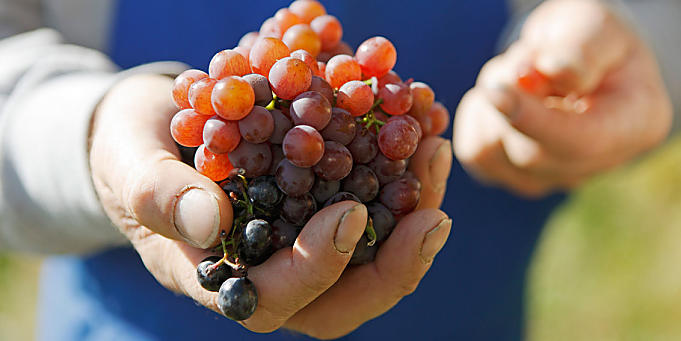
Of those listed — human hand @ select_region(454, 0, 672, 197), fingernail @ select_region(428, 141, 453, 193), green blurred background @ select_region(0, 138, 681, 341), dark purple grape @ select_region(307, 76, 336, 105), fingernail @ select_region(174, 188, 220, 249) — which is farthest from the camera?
green blurred background @ select_region(0, 138, 681, 341)

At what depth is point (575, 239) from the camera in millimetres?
2918

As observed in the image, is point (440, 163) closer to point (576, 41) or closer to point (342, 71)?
point (342, 71)

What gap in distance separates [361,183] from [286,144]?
4.7 inches

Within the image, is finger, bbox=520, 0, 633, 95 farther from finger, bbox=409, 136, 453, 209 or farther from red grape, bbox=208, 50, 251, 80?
red grape, bbox=208, 50, 251, 80

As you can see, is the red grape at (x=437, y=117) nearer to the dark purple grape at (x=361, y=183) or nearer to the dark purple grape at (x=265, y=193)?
the dark purple grape at (x=361, y=183)

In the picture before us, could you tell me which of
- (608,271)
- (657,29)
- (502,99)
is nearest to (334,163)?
(502,99)

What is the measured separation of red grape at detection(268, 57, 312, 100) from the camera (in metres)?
0.66

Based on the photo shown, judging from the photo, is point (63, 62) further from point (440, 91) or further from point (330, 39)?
point (440, 91)

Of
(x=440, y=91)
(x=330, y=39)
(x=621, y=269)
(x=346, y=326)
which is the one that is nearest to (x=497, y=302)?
(x=440, y=91)

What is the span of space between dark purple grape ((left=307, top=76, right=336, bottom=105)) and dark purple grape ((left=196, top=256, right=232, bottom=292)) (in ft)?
0.78

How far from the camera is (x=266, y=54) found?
706mm

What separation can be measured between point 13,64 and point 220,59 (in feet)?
2.13

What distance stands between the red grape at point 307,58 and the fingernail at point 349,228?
0.22m

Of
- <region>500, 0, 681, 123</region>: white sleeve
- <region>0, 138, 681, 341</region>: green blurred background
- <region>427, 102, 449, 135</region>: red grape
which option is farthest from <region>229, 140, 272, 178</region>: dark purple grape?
<region>0, 138, 681, 341</region>: green blurred background
